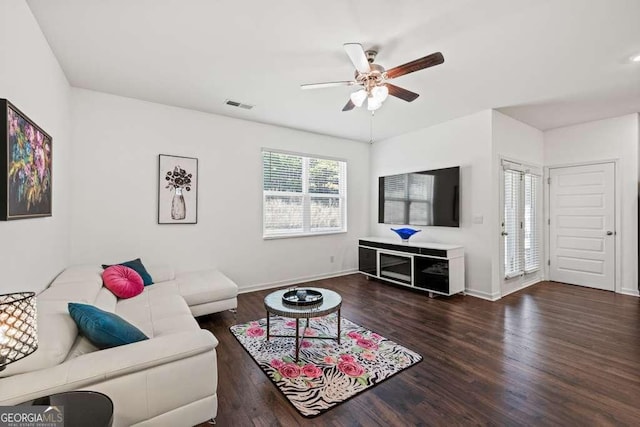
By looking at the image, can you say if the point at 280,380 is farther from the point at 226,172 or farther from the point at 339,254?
the point at 339,254

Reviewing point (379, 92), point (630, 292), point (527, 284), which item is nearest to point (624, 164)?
point (630, 292)

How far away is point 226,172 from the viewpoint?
433 centimetres

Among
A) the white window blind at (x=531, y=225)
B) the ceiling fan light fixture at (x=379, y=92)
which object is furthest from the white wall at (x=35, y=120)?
the white window blind at (x=531, y=225)

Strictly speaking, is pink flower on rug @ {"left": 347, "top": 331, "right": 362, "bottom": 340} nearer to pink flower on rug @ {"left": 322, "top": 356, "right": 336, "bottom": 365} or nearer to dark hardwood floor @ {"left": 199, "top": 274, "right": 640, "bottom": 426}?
dark hardwood floor @ {"left": 199, "top": 274, "right": 640, "bottom": 426}

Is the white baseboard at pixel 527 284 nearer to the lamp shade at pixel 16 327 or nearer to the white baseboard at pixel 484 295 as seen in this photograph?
the white baseboard at pixel 484 295

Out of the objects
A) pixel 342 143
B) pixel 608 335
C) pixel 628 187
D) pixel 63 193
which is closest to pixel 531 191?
pixel 628 187

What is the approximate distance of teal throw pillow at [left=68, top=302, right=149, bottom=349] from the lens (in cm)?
164

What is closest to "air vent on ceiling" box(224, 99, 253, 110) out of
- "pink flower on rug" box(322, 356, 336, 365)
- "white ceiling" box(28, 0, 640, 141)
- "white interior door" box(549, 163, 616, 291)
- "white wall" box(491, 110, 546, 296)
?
"white ceiling" box(28, 0, 640, 141)

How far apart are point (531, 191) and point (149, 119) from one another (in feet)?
19.7

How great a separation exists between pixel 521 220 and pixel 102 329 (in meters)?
5.42

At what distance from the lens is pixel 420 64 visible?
222 cm

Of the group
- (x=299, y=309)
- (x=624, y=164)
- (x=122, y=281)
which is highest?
(x=624, y=164)

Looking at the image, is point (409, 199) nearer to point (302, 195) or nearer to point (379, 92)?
point (302, 195)

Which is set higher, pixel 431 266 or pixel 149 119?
pixel 149 119
